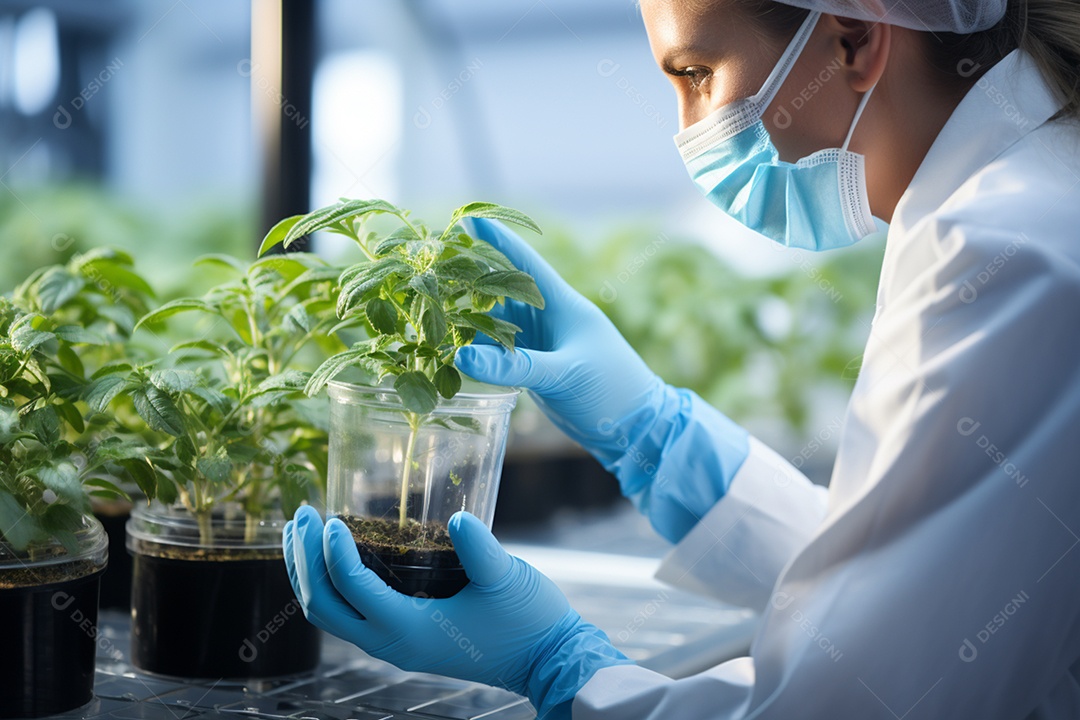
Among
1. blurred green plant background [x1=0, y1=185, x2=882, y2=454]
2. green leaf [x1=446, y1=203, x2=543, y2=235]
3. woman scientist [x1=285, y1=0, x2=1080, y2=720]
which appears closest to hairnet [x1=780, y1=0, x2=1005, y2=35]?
woman scientist [x1=285, y1=0, x2=1080, y2=720]

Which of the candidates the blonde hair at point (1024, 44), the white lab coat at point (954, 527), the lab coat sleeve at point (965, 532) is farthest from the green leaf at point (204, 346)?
the blonde hair at point (1024, 44)

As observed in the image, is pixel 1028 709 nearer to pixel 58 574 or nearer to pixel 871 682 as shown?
pixel 871 682

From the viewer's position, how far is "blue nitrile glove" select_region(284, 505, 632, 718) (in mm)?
791

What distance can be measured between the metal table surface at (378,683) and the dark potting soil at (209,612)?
2 centimetres

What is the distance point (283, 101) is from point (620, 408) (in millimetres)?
959

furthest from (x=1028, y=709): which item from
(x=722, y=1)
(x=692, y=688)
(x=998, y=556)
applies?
(x=722, y=1)

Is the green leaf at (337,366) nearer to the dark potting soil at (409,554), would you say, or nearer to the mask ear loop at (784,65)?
the dark potting soil at (409,554)

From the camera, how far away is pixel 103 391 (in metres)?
0.84

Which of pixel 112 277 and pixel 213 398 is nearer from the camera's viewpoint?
pixel 213 398

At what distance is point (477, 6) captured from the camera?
236 cm

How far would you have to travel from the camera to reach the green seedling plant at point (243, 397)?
85cm

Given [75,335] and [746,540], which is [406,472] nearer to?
[75,335]

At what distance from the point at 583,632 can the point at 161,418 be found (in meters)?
0.41

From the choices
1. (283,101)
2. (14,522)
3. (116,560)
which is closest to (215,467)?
(14,522)
